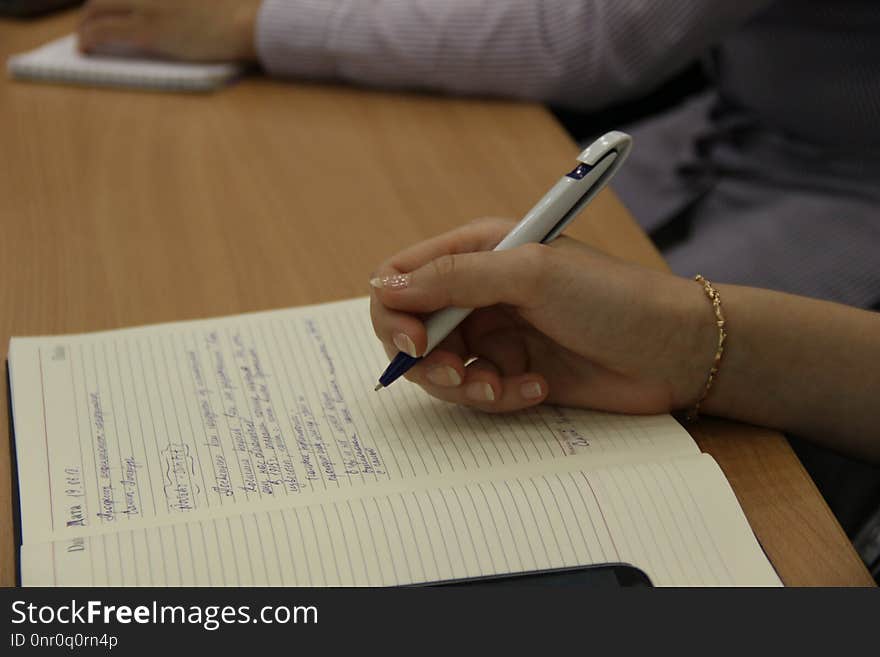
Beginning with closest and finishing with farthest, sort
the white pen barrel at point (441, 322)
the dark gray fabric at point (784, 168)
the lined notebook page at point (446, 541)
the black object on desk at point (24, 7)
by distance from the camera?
the lined notebook page at point (446, 541)
the white pen barrel at point (441, 322)
the dark gray fabric at point (784, 168)
the black object on desk at point (24, 7)

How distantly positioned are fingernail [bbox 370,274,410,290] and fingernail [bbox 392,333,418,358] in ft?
0.10

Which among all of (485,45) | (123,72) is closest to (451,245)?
(485,45)

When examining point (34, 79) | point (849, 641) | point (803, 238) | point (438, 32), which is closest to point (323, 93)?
point (438, 32)

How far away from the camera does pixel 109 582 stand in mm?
463

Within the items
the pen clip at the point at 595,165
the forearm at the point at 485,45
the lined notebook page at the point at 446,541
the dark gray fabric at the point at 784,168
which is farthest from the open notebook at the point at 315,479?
the forearm at the point at 485,45

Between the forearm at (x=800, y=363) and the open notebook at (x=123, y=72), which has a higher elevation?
the forearm at (x=800, y=363)

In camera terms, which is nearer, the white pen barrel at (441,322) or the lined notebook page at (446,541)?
the lined notebook page at (446,541)

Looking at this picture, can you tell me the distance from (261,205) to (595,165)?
37 cm

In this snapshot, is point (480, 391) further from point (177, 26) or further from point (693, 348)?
point (177, 26)

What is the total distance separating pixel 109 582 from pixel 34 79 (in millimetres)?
824

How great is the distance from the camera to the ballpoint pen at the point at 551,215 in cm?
57

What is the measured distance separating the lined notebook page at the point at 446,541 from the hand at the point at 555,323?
0.25ft

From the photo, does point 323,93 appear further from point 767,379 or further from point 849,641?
point 849,641

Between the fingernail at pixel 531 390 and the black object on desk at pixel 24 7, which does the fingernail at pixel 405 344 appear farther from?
the black object on desk at pixel 24 7
